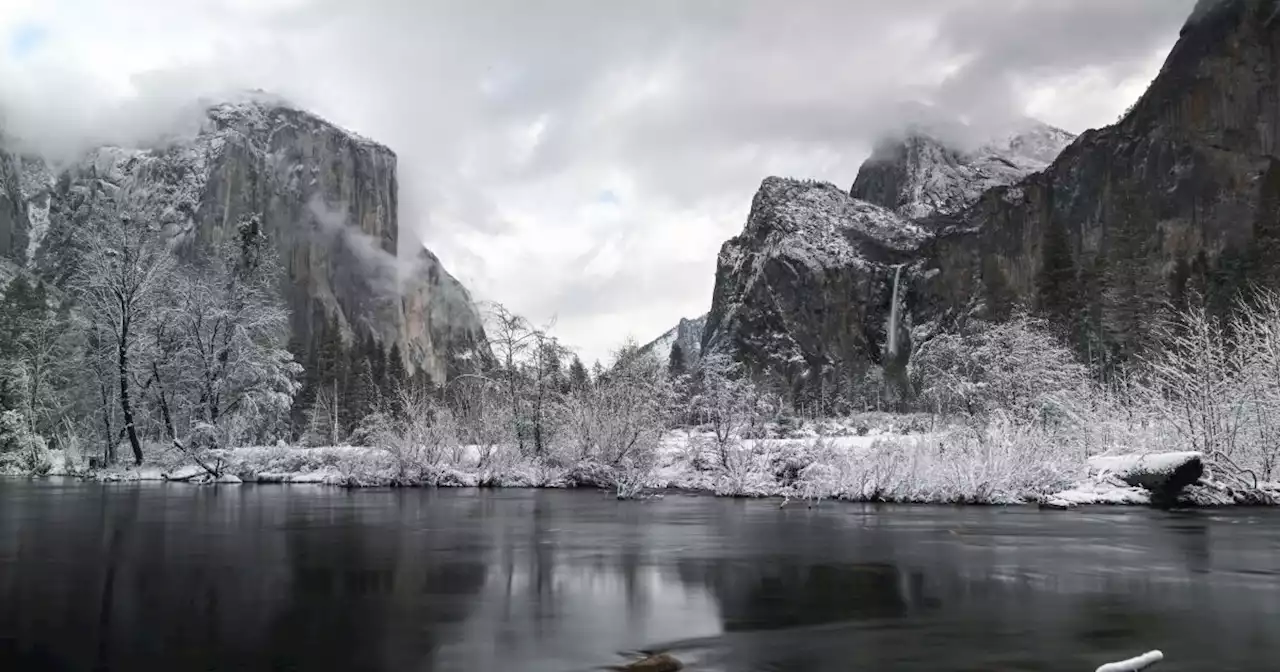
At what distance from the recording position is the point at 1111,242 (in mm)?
122000

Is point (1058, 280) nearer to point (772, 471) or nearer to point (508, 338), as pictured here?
point (508, 338)

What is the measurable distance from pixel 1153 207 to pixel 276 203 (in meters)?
157

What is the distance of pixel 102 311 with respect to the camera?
4059cm

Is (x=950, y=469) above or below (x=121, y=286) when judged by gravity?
below

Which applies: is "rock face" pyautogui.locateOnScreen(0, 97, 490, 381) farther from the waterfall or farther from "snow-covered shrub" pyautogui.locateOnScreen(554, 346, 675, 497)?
"snow-covered shrub" pyautogui.locateOnScreen(554, 346, 675, 497)

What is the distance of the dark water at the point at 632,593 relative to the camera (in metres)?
7.73

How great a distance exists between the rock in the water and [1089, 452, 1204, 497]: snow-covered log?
22.7 metres

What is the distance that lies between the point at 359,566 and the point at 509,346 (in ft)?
102

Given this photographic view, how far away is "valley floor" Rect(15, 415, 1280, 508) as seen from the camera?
26094mm

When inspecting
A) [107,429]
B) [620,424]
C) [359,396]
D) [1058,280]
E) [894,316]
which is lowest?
[107,429]

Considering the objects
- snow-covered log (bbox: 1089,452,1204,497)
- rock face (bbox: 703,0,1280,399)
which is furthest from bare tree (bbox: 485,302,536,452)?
rock face (bbox: 703,0,1280,399)

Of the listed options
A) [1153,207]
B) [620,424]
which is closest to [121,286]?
[620,424]

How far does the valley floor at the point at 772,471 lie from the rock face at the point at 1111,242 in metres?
24.6

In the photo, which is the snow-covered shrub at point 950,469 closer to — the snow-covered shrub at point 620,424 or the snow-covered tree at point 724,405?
the snow-covered tree at point 724,405
